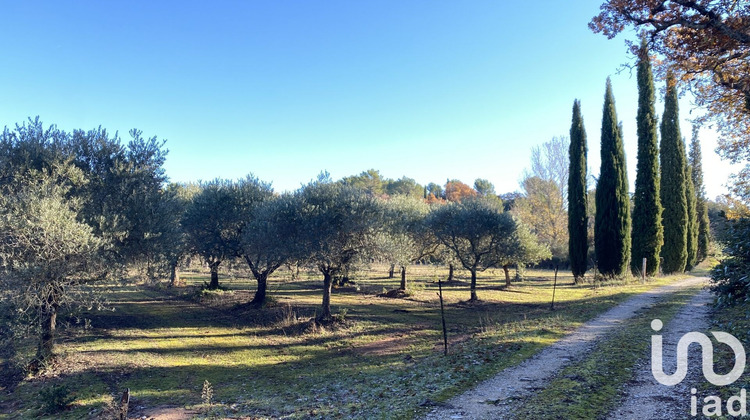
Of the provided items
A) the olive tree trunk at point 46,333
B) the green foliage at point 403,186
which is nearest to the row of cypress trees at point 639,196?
the olive tree trunk at point 46,333

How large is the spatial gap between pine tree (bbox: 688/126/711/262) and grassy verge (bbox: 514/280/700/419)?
4405 cm

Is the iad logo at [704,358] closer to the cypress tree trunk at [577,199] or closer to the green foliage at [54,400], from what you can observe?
the green foliage at [54,400]

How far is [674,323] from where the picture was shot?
471 inches

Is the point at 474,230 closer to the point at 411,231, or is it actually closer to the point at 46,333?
the point at 411,231

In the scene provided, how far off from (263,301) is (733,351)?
20089 mm

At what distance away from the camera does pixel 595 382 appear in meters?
7.23

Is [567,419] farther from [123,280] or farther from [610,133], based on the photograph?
[610,133]

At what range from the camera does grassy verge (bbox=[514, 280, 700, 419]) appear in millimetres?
6066

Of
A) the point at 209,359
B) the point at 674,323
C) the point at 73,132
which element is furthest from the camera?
the point at 73,132

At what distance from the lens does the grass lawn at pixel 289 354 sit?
883cm

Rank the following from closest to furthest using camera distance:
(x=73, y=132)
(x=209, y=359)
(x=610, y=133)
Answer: (x=209, y=359), (x=73, y=132), (x=610, y=133)

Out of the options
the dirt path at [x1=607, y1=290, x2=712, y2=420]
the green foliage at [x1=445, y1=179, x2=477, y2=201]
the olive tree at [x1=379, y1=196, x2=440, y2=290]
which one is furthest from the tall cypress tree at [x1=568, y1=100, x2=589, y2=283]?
the green foliage at [x1=445, y1=179, x2=477, y2=201]

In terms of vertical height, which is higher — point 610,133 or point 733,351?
point 610,133

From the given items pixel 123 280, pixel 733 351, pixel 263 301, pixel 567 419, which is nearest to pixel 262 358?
pixel 123 280
